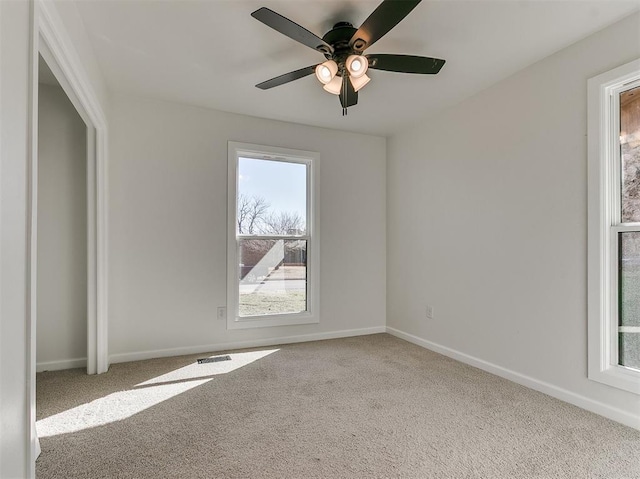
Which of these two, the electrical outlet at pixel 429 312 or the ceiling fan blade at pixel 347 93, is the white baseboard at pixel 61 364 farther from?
the electrical outlet at pixel 429 312

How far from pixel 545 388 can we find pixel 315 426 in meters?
1.67

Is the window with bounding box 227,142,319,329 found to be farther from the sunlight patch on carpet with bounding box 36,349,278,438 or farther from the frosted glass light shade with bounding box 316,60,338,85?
the frosted glass light shade with bounding box 316,60,338,85

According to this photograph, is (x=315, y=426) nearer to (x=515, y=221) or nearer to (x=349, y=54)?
(x=515, y=221)

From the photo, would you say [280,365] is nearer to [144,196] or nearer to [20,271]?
[144,196]

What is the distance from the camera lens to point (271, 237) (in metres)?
3.83

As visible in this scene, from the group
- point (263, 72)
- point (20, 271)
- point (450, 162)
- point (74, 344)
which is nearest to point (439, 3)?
point (263, 72)

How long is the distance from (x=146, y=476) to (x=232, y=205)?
2.41m

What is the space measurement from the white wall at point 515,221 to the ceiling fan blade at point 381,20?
1458 millimetres

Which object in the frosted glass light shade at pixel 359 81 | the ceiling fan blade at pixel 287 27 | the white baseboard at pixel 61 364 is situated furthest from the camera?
the white baseboard at pixel 61 364

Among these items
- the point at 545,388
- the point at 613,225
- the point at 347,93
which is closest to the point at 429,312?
the point at 545,388

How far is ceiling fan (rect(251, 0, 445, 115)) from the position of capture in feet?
5.80

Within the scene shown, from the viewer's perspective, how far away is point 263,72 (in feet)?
9.04

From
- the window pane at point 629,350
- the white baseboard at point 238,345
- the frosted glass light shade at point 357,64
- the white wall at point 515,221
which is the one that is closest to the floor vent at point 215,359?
the white baseboard at point 238,345

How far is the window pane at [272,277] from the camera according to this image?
3.71 m
